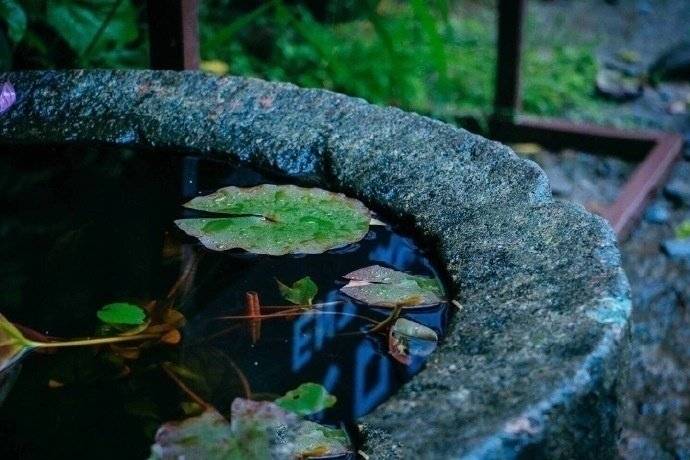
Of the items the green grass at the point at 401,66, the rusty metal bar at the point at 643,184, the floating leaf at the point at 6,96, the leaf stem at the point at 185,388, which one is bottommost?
the rusty metal bar at the point at 643,184

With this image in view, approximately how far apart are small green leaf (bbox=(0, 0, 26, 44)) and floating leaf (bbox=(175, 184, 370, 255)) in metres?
1.02

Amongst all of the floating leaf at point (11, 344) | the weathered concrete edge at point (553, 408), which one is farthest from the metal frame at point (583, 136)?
the floating leaf at point (11, 344)

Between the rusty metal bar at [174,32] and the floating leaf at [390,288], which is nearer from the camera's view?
the floating leaf at [390,288]

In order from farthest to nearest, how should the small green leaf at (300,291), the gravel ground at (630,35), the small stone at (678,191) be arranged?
the gravel ground at (630,35), the small stone at (678,191), the small green leaf at (300,291)

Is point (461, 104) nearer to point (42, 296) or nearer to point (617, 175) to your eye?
point (617, 175)

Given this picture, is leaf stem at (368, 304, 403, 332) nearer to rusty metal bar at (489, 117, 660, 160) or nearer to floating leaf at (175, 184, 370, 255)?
floating leaf at (175, 184, 370, 255)

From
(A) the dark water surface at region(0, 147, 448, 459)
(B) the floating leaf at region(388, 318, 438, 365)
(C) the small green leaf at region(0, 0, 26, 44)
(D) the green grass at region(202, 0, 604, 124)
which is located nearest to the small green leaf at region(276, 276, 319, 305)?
(A) the dark water surface at region(0, 147, 448, 459)

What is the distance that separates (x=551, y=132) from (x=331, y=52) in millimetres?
899

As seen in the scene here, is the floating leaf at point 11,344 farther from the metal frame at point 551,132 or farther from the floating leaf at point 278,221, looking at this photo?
the metal frame at point 551,132

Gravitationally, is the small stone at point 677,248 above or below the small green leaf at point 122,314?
below

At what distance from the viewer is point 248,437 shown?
0.77 m

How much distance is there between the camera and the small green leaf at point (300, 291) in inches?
39.2

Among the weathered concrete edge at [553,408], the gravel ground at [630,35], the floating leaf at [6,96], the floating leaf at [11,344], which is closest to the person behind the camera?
the weathered concrete edge at [553,408]

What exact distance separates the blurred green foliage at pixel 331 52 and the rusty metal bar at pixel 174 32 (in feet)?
1.38
